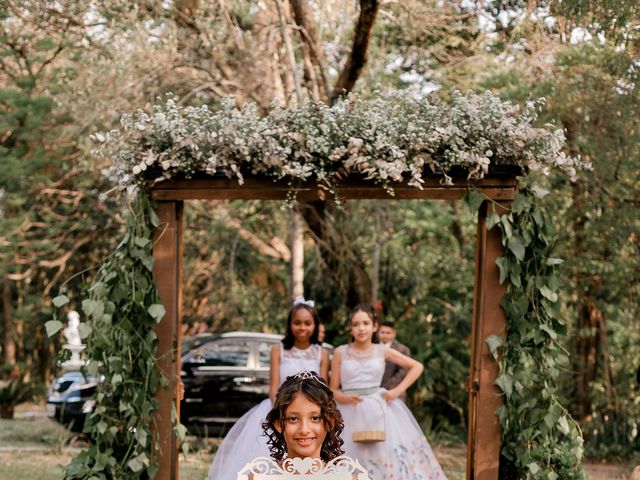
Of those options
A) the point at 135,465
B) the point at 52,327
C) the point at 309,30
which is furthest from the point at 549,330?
the point at 309,30

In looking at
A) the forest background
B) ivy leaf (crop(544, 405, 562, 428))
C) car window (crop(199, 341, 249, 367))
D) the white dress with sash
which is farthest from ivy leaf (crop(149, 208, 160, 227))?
car window (crop(199, 341, 249, 367))

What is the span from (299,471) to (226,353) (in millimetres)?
9591

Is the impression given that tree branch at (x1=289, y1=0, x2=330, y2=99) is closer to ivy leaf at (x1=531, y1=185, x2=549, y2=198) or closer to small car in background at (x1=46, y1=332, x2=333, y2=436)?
small car in background at (x1=46, y1=332, x2=333, y2=436)

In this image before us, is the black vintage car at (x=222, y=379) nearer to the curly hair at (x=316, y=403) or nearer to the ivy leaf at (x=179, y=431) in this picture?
the ivy leaf at (x=179, y=431)

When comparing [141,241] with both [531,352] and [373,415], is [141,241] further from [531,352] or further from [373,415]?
[531,352]

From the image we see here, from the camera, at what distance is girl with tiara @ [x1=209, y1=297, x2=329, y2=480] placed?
7.32 m

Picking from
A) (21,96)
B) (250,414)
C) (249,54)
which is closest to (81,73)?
(21,96)

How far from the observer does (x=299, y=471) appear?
148 inches

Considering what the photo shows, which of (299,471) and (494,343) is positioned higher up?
(494,343)

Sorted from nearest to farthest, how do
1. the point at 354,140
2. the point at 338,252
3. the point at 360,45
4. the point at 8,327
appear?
the point at 354,140
the point at 360,45
the point at 338,252
the point at 8,327

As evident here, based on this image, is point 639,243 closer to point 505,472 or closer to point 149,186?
point 505,472

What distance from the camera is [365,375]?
7.29 meters

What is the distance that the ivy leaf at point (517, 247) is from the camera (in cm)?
632

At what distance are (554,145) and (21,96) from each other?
10.5 metres
